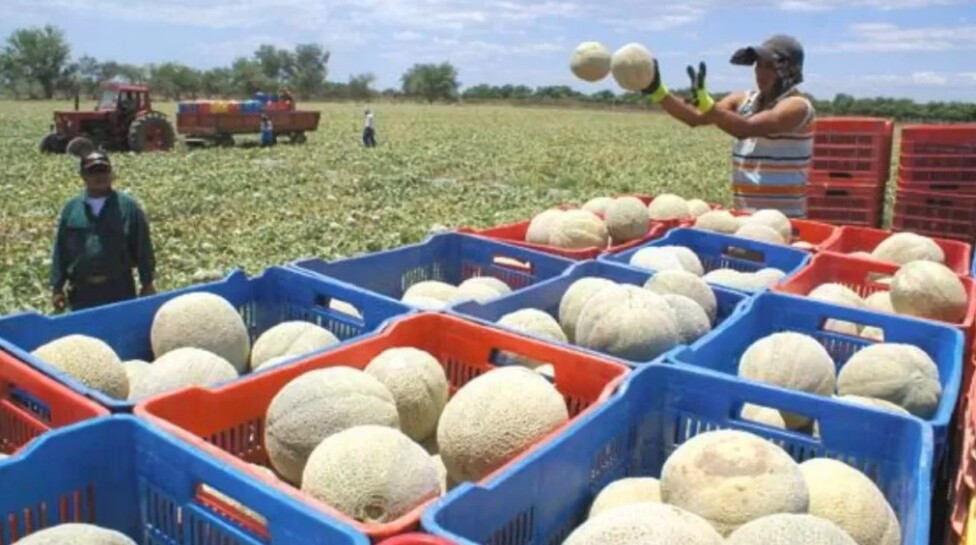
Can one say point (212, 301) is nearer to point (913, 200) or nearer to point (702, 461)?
point (702, 461)

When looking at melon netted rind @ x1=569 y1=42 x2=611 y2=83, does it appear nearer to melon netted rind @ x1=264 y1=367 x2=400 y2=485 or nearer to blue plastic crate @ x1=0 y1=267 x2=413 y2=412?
blue plastic crate @ x1=0 y1=267 x2=413 y2=412

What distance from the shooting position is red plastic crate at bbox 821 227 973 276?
5.41m

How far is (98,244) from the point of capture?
4.88 metres

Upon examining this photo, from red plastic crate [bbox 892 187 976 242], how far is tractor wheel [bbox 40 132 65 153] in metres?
20.2

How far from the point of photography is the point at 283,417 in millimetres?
2570

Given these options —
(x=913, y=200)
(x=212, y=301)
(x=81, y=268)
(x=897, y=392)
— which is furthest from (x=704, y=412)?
(x=913, y=200)

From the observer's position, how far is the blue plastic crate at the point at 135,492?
1895 mm

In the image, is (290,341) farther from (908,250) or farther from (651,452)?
(908,250)

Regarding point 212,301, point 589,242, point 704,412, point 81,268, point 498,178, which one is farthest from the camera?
point 498,178

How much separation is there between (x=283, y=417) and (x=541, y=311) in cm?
169

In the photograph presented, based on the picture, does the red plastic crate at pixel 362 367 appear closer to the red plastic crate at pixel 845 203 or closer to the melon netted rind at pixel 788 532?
the melon netted rind at pixel 788 532

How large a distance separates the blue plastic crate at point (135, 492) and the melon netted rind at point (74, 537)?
214 millimetres

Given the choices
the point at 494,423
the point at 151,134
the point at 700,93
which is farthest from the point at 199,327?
the point at 151,134

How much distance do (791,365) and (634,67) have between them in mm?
3192
